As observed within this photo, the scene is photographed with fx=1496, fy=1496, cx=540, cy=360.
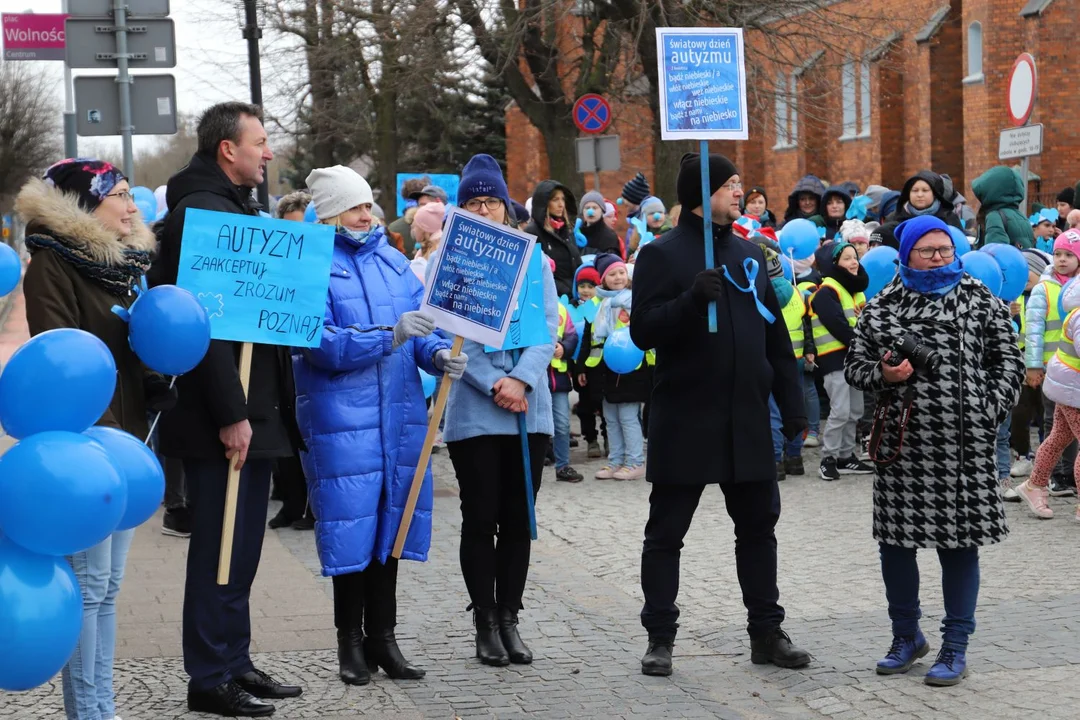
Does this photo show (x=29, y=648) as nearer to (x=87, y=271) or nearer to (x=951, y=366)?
(x=87, y=271)

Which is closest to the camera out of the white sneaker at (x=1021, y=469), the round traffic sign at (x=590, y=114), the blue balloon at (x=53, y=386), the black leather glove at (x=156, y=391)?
the blue balloon at (x=53, y=386)

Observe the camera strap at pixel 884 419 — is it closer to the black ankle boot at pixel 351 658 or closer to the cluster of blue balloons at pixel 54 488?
the black ankle boot at pixel 351 658

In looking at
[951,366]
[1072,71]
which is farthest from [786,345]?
[1072,71]

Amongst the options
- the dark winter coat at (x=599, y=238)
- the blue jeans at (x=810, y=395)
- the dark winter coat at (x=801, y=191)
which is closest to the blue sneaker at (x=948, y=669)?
the blue jeans at (x=810, y=395)

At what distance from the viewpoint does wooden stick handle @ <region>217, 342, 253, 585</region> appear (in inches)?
229

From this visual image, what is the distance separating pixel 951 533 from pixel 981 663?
2.16ft

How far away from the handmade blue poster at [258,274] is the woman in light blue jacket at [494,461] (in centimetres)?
93

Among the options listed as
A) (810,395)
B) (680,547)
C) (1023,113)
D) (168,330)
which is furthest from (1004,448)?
(168,330)

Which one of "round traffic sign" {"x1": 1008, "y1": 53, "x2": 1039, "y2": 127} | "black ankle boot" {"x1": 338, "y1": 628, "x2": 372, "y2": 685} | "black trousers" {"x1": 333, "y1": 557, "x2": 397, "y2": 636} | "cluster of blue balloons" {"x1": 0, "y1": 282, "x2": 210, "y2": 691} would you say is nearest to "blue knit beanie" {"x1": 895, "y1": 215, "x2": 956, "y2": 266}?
"black trousers" {"x1": 333, "y1": 557, "x2": 397, "y2": 636}

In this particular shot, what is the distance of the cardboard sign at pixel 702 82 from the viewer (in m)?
6.98

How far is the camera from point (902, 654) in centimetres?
633

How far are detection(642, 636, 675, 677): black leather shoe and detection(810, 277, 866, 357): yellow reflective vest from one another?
5.71m

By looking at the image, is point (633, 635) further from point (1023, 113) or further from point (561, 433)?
point (1023, 113)

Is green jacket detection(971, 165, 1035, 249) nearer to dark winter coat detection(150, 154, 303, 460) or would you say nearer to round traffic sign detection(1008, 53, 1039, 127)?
round traffic sign detection(1008, 53, 1039, 127)
